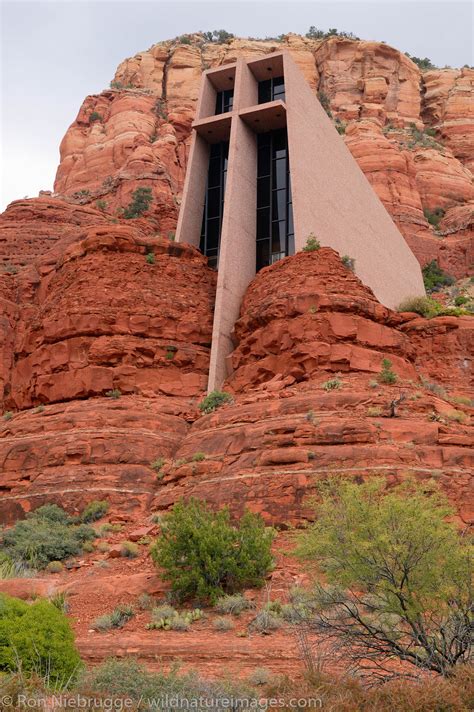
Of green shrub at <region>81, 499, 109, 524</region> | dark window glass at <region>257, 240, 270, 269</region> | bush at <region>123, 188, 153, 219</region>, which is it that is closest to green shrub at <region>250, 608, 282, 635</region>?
green shrub at <region>81, 499, 109, 524</region>

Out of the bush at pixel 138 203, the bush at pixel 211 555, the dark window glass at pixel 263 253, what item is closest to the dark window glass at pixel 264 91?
the dark window glass at pixel 263 253

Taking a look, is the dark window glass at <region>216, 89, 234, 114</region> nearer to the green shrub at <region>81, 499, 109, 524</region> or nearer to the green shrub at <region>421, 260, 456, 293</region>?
the green shrub at <region>421, 260, 456, 293</region>

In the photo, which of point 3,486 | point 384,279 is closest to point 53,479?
point 3,486

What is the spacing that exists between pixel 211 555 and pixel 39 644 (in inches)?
234

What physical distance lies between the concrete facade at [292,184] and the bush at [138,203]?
13634mm

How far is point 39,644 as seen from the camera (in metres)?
10.8

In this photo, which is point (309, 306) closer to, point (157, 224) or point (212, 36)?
point (157, 224)

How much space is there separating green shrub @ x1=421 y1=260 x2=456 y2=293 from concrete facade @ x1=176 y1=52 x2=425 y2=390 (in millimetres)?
14084

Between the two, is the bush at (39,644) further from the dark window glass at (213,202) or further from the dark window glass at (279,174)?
the dark window glass at (213,202)

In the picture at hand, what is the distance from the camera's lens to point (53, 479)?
2272 centimetres

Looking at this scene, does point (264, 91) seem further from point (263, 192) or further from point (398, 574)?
point (398, 574)

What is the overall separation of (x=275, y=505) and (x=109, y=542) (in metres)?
4.35

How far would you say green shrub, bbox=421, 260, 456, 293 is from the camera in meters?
53.5

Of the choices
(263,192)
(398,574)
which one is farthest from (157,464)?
(263,192)
